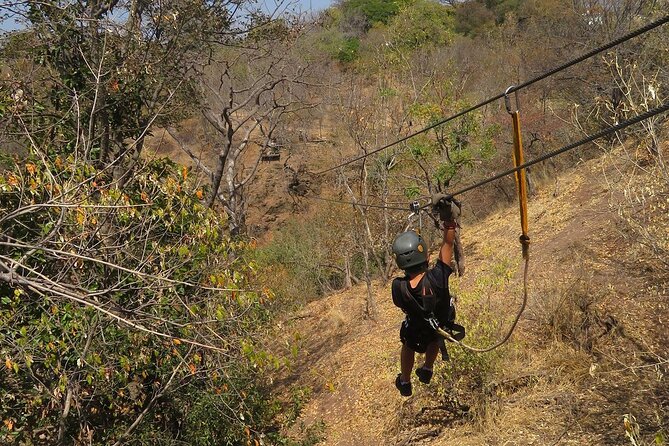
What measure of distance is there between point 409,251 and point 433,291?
36cm

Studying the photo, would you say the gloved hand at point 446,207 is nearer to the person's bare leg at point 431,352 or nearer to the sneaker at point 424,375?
the person's bare leg at point 431,352

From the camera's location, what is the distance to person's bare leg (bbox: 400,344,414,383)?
6.13 meters

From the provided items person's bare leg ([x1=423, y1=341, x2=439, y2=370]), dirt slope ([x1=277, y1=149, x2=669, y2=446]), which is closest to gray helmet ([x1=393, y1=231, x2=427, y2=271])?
person's bare leg ([x1=423, y1=341, x2=439, y2=370])

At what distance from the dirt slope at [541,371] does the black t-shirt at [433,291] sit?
1.79 metres

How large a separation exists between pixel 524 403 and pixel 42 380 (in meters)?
6.13

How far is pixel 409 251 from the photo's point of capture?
5.06 metres

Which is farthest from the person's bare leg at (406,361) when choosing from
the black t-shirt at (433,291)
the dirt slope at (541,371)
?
the dirt slope at (541,371)

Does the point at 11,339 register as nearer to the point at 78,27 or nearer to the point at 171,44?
the point at 78,27

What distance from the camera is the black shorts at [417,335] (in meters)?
5.73

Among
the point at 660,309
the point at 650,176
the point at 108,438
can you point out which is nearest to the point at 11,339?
the point at 108,438

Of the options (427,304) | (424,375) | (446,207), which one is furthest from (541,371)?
(446,207)

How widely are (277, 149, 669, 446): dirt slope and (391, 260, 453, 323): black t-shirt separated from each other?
1792 mm

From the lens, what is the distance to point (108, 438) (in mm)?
7730

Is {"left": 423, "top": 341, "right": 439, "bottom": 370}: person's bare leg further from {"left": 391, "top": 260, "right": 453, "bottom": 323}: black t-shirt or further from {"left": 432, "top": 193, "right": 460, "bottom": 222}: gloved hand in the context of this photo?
{"left": 432, "top": 193, "right": 460, "bottom": 222}: gloved hand
